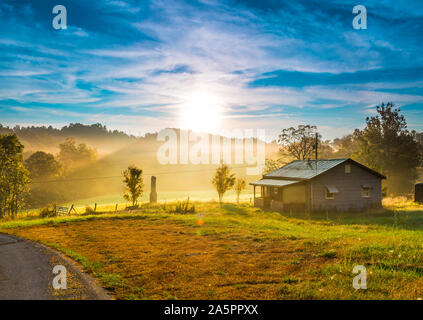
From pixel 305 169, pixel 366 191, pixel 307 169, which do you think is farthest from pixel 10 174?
pixel 366 191

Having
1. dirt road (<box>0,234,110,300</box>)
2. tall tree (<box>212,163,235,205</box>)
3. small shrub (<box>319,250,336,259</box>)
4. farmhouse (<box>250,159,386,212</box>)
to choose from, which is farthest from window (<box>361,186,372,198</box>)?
dirt road (<box>0,234,110,300</box>)

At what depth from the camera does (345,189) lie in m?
33.1

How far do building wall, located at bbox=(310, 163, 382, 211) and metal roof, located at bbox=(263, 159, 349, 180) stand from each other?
23.7 inches

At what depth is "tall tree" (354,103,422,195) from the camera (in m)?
62.4

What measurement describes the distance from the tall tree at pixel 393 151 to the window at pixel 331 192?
3353cm

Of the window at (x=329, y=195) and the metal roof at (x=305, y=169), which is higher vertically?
the metal roof at (x=305, y=169)

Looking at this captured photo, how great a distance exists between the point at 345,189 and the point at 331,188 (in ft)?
6.84

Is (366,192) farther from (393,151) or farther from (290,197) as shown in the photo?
(393,151)

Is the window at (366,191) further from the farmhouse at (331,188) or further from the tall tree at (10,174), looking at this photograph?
the tall tree at (10,174)

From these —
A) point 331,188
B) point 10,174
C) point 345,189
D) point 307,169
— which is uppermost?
point 307,169

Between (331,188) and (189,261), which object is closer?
(189,261)

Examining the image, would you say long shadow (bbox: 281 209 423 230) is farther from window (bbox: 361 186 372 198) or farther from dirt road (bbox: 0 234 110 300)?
dirt road (bbox: 0 234 110 300)

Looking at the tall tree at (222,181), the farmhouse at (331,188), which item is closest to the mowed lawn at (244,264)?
the farmhouse at (331,188)

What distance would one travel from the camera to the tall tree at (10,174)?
41.8 meters
